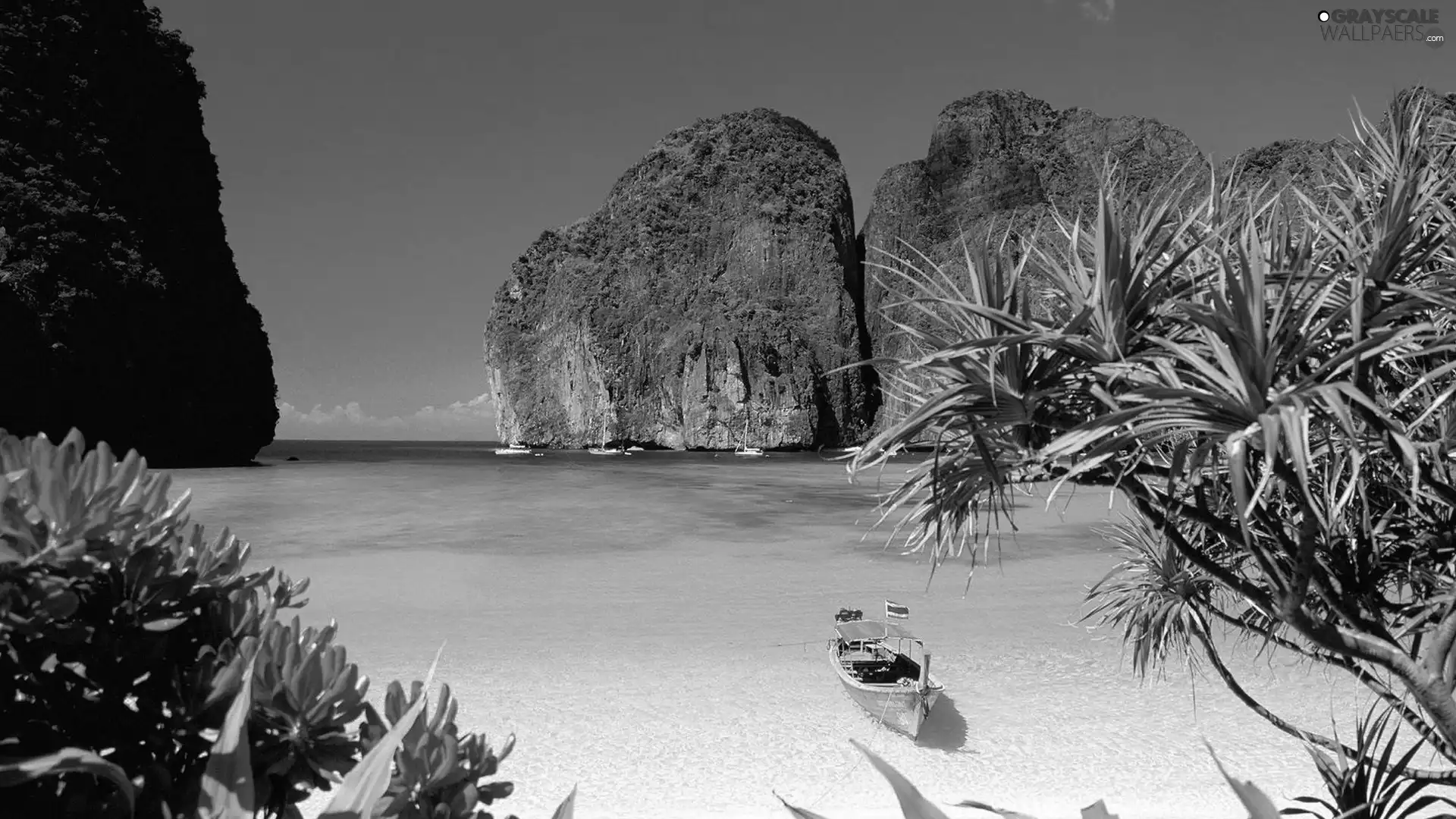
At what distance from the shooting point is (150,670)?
3.08ft

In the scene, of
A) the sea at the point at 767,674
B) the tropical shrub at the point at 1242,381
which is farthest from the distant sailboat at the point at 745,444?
the tropical shrub at the point at 1242,381

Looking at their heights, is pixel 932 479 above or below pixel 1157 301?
below

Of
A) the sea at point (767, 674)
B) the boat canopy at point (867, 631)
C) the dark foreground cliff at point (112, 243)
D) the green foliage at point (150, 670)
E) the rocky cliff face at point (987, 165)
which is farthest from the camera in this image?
the rocky cliff face at point (987, 165)

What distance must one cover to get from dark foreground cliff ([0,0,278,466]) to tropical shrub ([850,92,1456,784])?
1571 inches

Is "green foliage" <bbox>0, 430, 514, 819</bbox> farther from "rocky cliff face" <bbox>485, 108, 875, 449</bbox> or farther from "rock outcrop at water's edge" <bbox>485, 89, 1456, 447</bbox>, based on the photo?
"rocky cliff face" <bbox>485, 108, 875, 449</bbox>

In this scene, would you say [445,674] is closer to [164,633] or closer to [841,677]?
[841,677]

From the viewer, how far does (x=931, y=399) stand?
1.75 meters

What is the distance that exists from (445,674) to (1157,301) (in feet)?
28.8

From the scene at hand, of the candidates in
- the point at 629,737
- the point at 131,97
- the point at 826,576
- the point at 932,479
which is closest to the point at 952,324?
the point at 932,479

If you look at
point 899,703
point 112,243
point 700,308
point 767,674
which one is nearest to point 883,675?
point 899,703

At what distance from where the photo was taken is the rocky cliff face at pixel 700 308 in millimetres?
86000

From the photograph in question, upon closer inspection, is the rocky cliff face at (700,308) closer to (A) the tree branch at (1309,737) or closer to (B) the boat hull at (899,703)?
(B) the boat hull at (899,703)

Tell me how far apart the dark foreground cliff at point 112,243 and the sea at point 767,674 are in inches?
860

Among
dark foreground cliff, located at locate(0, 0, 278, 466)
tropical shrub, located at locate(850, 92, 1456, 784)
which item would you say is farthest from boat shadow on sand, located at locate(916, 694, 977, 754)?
dark foreground cliff, located at locate(0, 0, 278, 466)
